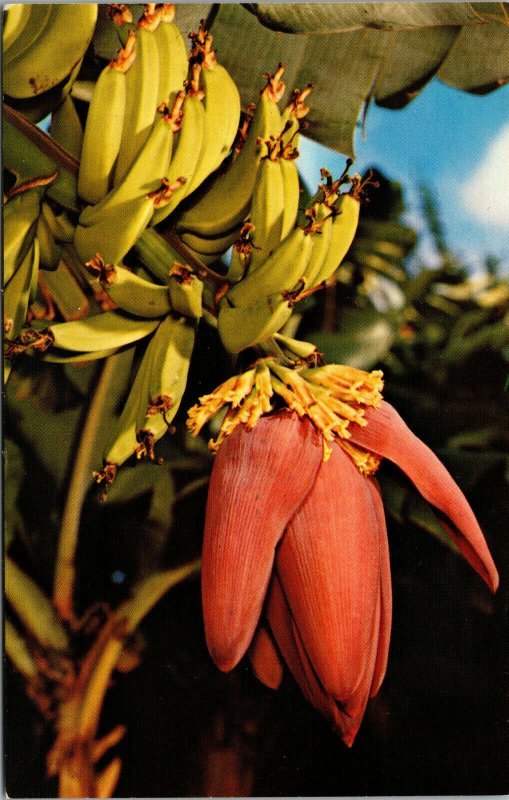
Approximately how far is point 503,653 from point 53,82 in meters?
1.08

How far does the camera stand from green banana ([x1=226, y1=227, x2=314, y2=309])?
1.12m

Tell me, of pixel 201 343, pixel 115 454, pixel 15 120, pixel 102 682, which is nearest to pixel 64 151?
pixel 15 120

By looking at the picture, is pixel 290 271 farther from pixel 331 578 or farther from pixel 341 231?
pixel 331 578

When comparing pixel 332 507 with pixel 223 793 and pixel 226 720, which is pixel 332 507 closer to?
pixel 226 720

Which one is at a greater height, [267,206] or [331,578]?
[267,206]

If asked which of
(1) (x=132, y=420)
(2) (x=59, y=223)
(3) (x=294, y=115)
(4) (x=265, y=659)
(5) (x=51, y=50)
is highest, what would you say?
(5) (x=51, y=50)

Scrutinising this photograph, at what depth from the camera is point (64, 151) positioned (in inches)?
47.9

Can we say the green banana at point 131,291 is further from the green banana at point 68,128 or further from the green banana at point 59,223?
the green banana at point 68,128

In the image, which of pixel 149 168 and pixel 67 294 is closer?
pixel 149 168

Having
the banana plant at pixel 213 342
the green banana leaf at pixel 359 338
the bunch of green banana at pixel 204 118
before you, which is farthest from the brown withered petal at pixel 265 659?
the bunch of green banana at pixel 204 118

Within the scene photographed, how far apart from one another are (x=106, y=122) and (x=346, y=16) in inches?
15.7

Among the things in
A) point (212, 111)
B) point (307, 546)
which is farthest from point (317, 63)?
point (307, 546)

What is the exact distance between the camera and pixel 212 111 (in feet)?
3.96

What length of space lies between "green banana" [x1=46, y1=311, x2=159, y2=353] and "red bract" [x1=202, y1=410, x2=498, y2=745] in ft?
0.68
